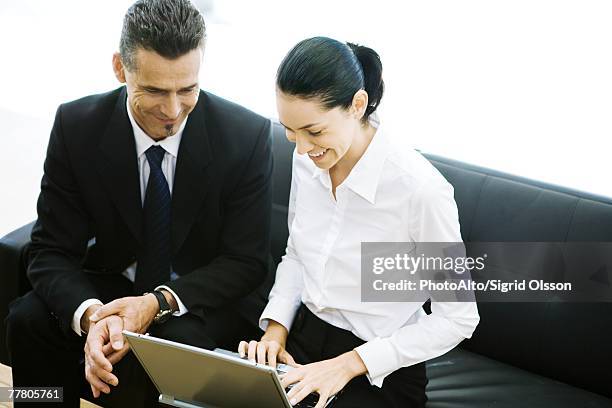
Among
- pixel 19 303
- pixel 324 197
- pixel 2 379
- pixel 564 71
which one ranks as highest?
pixel 564 71

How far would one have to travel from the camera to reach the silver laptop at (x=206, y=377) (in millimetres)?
1584

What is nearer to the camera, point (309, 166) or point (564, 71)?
point (309, 166)

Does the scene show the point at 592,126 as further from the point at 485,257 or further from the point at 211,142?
the point at 211,142

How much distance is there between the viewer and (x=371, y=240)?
1.86 m

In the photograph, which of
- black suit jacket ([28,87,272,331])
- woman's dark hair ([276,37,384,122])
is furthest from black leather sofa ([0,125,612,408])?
woman's dark hair ([276,37,384,122])

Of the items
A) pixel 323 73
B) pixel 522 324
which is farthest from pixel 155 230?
pixel 522 324

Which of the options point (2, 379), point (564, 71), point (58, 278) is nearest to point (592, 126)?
point (564, 71)

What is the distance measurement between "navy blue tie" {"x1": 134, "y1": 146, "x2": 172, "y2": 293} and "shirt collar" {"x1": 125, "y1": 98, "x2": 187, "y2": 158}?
0.01 m

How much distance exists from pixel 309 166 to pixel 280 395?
578mm

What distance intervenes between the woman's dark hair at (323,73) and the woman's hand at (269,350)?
56cm

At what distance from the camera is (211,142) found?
206cm

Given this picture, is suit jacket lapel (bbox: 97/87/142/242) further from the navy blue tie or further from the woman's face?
the woman's face

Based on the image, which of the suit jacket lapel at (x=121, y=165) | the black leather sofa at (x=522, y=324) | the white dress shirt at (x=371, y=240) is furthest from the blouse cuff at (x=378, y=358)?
the suit jacket lapel at (x=121, y=165)

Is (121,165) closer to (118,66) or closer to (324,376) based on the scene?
(118,66)
